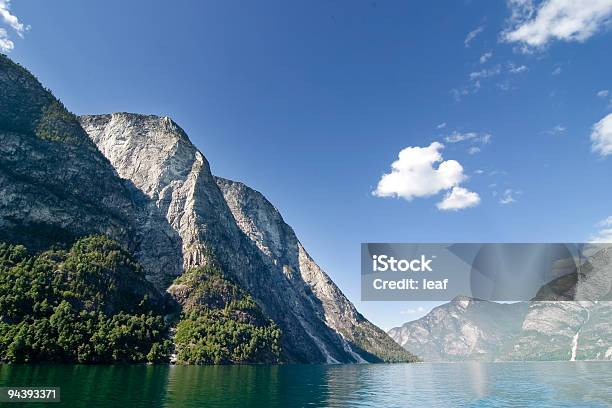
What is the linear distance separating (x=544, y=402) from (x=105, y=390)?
69872mm

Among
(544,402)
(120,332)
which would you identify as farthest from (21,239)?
(544,402)

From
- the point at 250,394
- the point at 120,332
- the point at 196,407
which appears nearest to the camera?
the point at 196,407

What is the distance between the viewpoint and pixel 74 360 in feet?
494

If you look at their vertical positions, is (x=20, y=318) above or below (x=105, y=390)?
above

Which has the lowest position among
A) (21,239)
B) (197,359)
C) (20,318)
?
(197,359)

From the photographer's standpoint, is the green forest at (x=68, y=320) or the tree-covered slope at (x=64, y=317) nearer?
the tree-covered slope at (x=64, y=317)

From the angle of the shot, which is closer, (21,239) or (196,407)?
(196,407)

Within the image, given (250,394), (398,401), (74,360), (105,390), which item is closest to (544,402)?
(398,401)

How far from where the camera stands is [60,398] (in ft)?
175

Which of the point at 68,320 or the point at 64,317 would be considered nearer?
the point at 64,317

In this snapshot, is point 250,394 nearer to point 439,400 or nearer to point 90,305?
point 439,400

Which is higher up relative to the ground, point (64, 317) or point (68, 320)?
point (64, 317)

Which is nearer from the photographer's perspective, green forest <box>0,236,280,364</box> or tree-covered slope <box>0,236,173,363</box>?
tree-covered slope <box>0,236,173,363</box>

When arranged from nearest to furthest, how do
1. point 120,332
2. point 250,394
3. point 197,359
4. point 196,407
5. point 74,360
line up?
point 196,407 → point 250,394 → point 74,360 → point 120,332 → point 197,359
